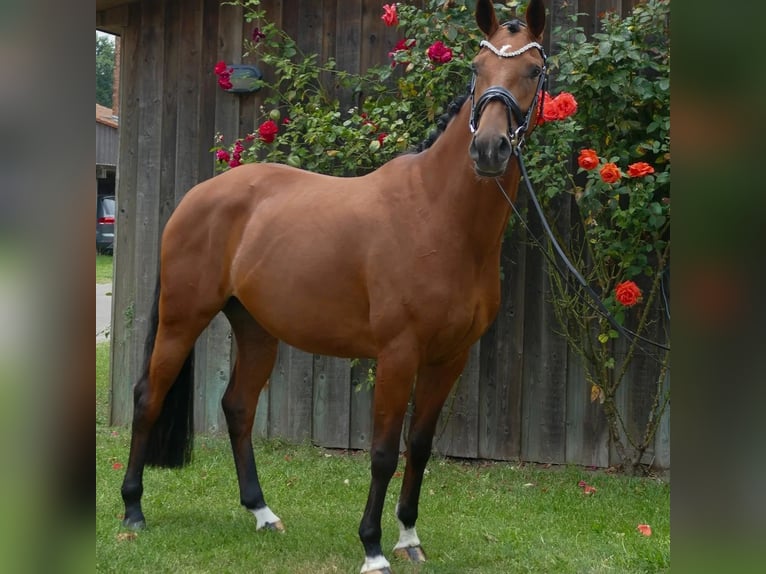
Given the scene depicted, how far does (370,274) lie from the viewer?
3.21 m

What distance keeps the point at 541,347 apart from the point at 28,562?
4607mm

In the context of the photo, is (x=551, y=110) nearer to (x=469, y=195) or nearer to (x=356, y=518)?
(x=469, y=195)

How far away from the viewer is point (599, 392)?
15.7 ft

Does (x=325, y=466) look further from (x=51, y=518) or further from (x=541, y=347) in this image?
(x=51, y=518)

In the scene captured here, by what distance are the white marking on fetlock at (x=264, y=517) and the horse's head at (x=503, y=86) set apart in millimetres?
2166

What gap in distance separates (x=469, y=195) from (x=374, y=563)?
A: 1.55m

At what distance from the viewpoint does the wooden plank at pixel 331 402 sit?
18.0 ft

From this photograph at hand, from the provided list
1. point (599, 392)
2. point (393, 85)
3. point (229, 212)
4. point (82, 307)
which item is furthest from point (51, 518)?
point (393, 85)

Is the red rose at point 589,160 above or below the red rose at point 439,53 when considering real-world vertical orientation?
below

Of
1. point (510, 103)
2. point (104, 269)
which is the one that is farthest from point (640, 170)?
point (104, 269)

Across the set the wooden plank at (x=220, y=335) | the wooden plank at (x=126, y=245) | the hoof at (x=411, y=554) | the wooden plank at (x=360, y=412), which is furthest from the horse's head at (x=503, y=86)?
the wooden plank at (x=126, y=245)

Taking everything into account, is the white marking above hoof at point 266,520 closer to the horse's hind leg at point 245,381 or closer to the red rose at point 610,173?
the horse's hind leg at point 245,381

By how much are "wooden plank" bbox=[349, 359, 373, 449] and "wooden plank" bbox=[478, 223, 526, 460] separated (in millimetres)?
800

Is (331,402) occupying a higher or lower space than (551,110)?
lower
